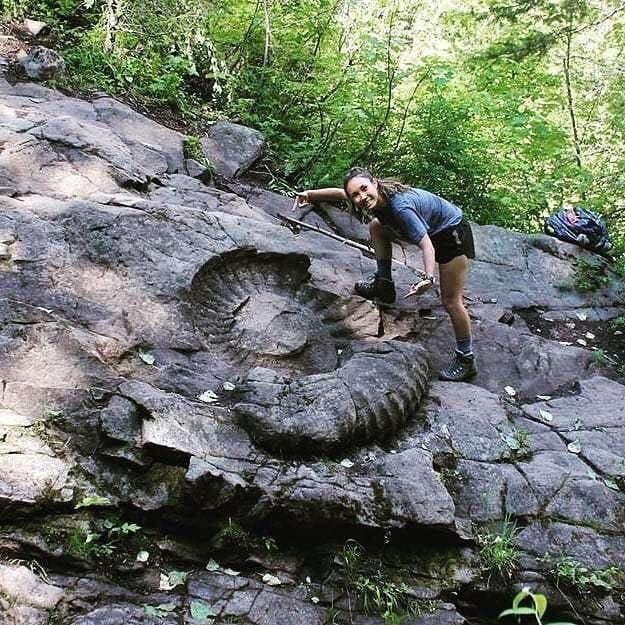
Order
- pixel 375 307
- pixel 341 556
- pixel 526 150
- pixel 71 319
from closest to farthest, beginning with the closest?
pixel 341 556 → pixel 71 319 → pixel 375 307 → pixel 526 150

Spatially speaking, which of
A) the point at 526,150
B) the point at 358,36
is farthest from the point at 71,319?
the point at 358,36

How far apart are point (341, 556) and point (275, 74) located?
28.5 ft

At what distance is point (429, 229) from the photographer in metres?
4.86

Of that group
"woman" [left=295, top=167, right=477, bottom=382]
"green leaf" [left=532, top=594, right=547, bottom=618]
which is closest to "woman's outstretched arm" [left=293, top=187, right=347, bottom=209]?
"woman" [left=295, top=167, right=477, bottom=382]

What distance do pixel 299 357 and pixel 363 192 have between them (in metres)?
1.44

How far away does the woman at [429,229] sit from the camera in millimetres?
4516

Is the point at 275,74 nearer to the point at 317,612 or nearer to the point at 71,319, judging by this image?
the point at 71,319

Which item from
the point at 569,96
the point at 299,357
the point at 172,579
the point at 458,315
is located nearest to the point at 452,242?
the point at 458,315

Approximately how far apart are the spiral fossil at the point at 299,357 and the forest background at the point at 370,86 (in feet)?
11.6

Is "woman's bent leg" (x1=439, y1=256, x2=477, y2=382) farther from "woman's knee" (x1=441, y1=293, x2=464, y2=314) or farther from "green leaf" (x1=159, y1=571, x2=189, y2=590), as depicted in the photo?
"green leaf" (x1=159, y1=571, x2=189, y2=590)

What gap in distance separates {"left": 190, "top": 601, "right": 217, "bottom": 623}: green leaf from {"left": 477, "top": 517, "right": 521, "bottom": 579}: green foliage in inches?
62.5

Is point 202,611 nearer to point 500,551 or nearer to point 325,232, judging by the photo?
point 500,551

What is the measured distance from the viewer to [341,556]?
130 inches

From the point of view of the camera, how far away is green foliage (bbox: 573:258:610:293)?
302 inches
